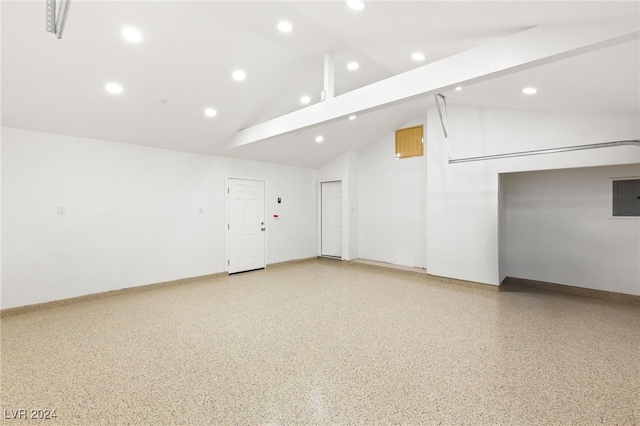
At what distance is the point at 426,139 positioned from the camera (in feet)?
20.1

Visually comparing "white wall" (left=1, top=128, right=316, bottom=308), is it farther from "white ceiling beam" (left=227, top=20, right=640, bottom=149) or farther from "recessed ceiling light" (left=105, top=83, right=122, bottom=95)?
"white ceiling beam" (left=227, top=20, right=640, bottom=149)

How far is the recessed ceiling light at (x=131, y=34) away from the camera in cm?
290

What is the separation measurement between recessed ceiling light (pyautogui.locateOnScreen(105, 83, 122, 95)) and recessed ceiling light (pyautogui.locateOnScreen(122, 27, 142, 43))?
0.81 meters

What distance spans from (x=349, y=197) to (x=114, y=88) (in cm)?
501

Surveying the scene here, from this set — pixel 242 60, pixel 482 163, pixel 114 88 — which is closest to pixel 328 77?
pixel 242 60

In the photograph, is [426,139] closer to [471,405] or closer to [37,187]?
[471,405]

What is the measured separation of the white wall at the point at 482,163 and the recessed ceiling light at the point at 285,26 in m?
3.56

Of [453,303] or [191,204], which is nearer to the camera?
[453,303]

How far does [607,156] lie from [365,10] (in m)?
3.86

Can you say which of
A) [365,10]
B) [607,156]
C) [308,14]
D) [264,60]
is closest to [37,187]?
[264,60]

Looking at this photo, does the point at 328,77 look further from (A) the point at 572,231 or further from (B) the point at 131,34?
(A) the point at 572,231

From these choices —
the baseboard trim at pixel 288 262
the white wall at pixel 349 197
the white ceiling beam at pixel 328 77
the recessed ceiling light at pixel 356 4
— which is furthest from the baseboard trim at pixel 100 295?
the recessed ceiling light at pixel 356 4

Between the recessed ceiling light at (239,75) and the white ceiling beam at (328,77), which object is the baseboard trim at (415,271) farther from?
the recessed ceiling light at (239,75)

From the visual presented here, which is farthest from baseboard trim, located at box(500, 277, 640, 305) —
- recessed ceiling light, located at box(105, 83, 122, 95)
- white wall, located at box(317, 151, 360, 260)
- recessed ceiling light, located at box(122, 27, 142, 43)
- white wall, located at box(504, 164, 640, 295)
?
recessed ceiling light, located at box(105, 83, 122, 95)
